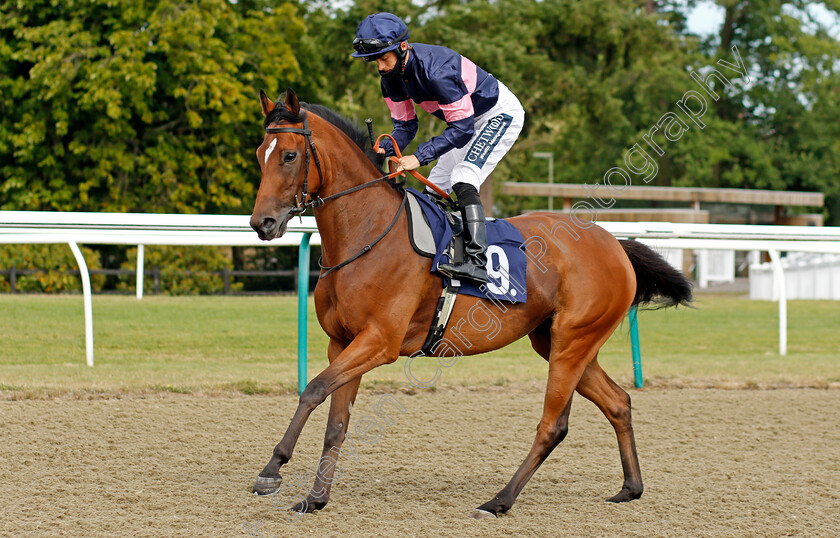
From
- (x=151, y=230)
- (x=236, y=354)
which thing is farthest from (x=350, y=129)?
(x=236, y=354)

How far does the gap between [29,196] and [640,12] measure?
605 inches

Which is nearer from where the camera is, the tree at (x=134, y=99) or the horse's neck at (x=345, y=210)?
the horse's neck at (x=345, y=210)

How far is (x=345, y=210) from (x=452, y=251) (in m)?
0.53

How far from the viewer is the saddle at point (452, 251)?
419cm

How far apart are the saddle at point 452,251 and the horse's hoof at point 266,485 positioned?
0.92 m

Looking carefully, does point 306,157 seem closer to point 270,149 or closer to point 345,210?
point 270,149

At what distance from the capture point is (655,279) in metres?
4.97

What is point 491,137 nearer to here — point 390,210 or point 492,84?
point 492,84

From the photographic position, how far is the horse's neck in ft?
13.2

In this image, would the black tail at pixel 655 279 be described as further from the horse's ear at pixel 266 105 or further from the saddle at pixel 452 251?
the horse's ear at pixel 266 105

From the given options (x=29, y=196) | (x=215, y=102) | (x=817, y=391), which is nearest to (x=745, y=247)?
(x=817, y=391)

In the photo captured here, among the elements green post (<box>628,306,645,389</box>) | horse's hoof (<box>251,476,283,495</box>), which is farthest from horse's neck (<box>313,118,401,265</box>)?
green post (<box>628,306,645,389</box>)

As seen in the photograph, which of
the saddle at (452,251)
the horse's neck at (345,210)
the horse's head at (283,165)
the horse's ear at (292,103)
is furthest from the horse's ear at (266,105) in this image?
the saddle at (452,251)

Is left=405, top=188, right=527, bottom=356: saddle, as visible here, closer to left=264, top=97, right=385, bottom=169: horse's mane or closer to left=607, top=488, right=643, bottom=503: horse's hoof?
left=264, top=97, right=385, bottom=169: horse's mane
